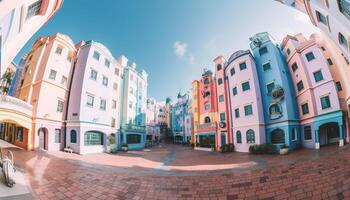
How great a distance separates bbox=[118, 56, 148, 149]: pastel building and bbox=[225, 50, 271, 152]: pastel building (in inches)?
615

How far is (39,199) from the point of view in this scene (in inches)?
151

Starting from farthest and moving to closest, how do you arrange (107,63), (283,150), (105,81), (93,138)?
1. (107,63)
2. (105,81)
3. (93,138)
4. (283,150)

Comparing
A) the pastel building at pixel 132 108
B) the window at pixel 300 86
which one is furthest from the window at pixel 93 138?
the window at pixel 300 86

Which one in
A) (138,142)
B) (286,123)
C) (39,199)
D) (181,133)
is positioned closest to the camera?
(39,199)

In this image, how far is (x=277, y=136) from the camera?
1523cm

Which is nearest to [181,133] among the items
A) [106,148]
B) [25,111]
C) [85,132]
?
[106,148]

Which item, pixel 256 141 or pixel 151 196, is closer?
pixel 151 196

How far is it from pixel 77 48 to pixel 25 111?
1005 cm

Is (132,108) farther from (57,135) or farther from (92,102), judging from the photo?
(57,135)

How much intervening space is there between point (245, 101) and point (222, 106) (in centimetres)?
368

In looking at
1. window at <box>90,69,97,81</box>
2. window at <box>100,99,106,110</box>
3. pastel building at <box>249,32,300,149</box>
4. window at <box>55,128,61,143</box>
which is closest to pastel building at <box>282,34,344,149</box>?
pastel building at <box>249,32,300,149</box>

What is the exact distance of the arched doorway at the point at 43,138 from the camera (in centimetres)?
1352

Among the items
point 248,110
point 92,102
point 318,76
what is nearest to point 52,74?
point 92,102

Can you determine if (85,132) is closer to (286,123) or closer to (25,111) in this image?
(25,111)
